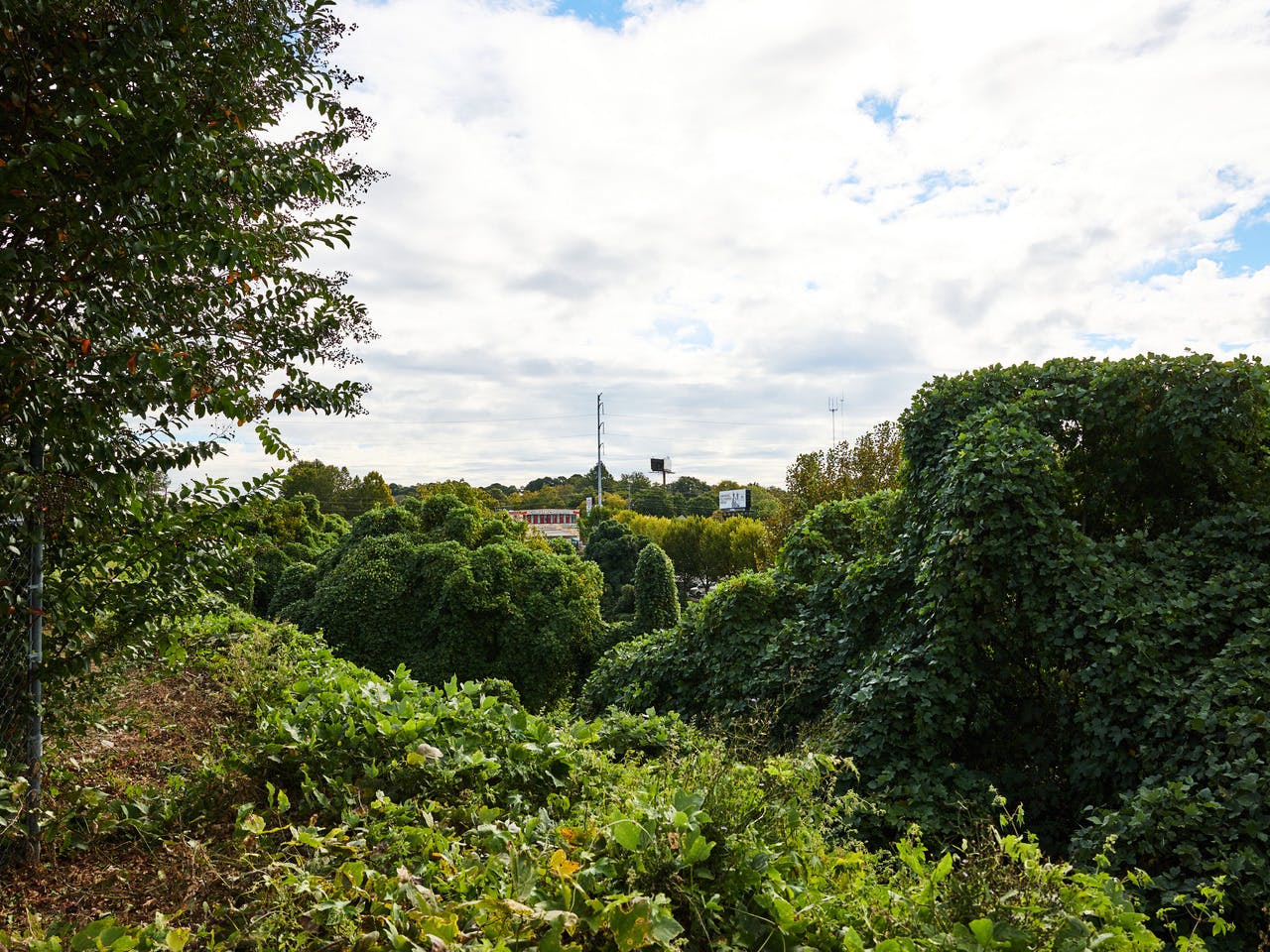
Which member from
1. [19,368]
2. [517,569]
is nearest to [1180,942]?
[19,368]

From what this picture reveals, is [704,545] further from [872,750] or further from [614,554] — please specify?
[872,750]

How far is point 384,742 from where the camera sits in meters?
3.45

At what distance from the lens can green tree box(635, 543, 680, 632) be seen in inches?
647

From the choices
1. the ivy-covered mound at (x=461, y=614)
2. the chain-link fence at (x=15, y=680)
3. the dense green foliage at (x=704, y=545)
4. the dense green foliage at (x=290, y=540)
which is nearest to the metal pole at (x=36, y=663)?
the chain-link fence at (x=15, y=680)

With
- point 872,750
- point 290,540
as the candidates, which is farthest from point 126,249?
point 290,540

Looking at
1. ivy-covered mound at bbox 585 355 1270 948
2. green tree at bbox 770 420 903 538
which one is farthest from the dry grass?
green tree at bbox 770 420 903 538

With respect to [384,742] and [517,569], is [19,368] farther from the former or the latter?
[517,569]

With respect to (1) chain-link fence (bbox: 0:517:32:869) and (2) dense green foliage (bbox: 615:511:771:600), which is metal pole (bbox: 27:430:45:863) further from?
(2) dense green foliage (bbox: 615:511:771:600)

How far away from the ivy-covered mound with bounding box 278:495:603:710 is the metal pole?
363 inches

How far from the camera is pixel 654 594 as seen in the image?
54.5ft

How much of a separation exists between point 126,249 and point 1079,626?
580 centimetres

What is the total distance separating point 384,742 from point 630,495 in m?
64.7

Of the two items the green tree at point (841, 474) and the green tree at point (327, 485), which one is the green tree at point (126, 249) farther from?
the green tree at point (327, 485)

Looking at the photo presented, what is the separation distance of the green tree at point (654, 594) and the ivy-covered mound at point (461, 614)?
10.4ft
